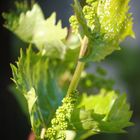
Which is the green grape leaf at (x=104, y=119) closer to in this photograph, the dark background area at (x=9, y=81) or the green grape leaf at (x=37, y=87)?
the green grape leaf at (x=37, y=87)

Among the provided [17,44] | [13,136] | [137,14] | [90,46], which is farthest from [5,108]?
[90,46]

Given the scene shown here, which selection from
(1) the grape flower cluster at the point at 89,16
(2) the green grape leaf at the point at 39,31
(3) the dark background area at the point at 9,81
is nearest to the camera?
(1) the grape flower cluster at the point at 89,16

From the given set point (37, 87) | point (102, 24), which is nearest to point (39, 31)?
point (37, 87)

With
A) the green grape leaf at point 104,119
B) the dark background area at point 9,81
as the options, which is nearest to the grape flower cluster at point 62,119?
the green grape leaf at point 104,119

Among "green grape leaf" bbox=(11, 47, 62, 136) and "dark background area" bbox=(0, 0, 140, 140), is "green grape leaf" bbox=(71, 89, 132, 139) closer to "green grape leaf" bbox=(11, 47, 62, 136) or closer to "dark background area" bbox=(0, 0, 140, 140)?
"green grape leaf" bbox=(11, 47, 62, 136)

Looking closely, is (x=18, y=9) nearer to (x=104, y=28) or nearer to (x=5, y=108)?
(x=104, y=28)

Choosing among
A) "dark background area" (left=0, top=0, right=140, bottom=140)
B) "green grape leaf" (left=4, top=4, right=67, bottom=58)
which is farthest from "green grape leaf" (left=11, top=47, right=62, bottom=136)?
"dark background area" (left=0, top=0, right=140, bottom=140)
